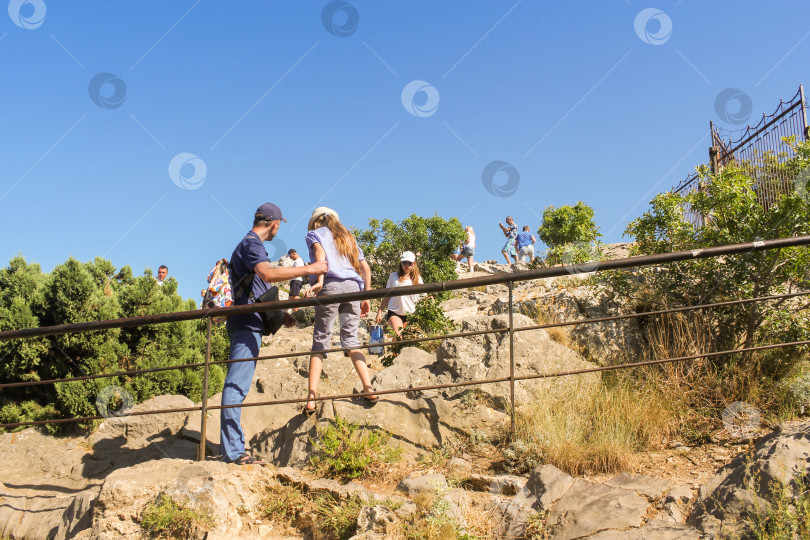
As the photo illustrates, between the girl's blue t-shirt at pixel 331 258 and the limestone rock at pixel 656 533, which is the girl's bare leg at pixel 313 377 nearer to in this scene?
the girl's blue t-shirt at pixel 331 258

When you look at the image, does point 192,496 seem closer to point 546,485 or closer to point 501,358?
point 546,485

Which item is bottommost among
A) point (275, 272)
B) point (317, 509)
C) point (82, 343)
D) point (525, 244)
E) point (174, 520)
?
point (174, 520)

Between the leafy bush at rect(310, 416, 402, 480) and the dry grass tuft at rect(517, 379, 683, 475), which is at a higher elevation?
the dry grass tuft at rect(517, 379, 683, 475)

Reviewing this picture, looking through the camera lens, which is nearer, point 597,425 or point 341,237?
point 597,425

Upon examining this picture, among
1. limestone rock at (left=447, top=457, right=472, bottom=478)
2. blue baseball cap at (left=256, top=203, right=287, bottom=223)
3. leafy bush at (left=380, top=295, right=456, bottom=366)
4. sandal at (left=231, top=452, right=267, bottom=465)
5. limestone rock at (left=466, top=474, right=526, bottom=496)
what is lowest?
limestone rock at (left=466, top=474, right=526, bottom=496)

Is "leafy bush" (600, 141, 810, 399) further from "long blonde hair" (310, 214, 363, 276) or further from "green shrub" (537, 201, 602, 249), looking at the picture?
"green shrub" (537, 201, 602, 249)

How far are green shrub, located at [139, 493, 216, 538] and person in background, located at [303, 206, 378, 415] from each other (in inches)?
53.8

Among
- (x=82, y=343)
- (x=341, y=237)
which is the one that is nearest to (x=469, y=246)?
(x=82, y=343)

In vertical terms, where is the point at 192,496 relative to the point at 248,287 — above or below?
below

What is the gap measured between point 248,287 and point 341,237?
0.92 metres

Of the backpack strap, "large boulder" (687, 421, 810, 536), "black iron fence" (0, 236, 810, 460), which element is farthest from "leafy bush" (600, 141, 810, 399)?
the backpack strap

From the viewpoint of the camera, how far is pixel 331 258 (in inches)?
196

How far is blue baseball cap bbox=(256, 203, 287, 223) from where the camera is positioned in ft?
15.2

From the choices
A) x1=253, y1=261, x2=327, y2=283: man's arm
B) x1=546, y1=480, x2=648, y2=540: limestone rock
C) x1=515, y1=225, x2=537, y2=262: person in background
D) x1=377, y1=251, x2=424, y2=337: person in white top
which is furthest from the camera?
x1=515, y1=225, x2=537, y2=262: person in background
